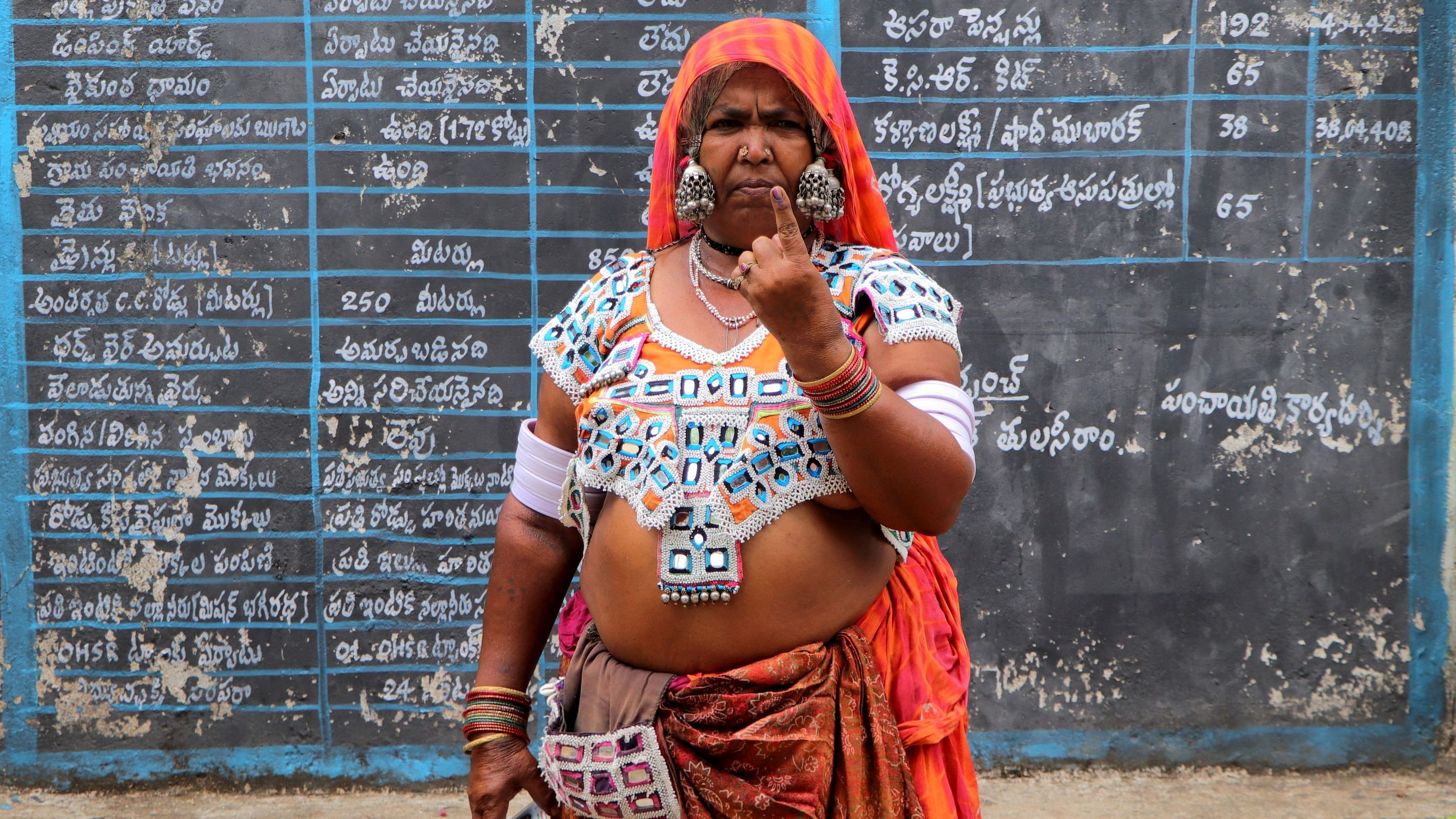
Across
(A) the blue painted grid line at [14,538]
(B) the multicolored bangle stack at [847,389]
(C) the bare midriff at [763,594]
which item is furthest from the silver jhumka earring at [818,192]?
(A) the blue painted grid line at [14,538]

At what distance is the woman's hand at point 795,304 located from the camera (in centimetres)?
152

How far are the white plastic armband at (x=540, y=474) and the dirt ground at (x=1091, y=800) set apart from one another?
1.97m

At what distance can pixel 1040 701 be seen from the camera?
371cm

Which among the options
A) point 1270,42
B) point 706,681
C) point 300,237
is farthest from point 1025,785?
point 300,237

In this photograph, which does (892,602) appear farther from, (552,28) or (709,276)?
(552,28)

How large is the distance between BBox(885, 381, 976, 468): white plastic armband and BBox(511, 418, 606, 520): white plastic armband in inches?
25.9

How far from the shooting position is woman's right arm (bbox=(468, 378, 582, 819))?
77.8 inches

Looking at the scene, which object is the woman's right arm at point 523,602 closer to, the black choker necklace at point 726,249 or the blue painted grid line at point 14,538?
the black choker necklace at point 726,249

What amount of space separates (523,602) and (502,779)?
1.05ft

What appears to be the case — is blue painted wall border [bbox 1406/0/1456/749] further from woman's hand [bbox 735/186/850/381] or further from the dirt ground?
woman's hand [bbox 735/186/850/381]

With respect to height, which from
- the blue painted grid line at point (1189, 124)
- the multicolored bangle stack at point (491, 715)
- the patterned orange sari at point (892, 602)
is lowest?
the multicolored bangle stack at point (491, 715)

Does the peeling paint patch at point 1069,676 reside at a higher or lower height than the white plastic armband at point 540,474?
lower

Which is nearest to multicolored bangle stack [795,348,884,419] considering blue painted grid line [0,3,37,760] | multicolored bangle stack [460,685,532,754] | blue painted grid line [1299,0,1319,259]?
multicolored bangle stack [460,685,532,754]

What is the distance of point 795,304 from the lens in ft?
5.00
